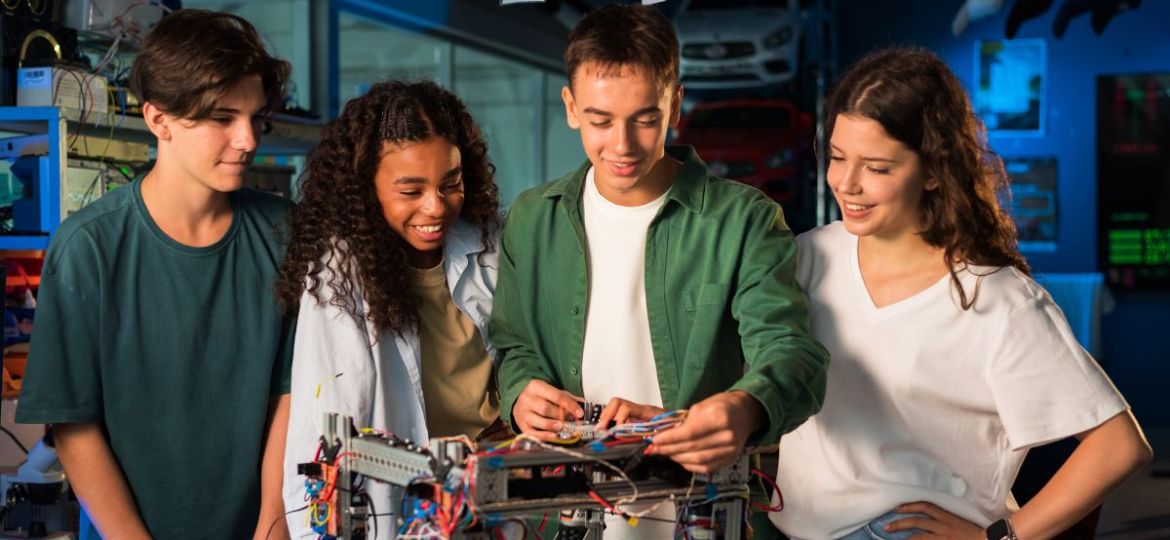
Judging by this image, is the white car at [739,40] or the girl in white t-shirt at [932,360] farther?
the white car at [739,40]

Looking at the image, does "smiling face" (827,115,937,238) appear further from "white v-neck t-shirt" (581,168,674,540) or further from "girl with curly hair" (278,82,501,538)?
"girl with curly hair" (278,82,501,538)

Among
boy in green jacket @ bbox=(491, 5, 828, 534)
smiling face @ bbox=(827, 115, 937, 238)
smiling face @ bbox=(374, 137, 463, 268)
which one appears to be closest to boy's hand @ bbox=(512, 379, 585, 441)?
boy in green jacket @ bbox=(491, 5, 828, 534)

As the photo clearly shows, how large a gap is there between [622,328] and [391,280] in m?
0.37

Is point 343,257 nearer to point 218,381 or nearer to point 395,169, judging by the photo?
point 395,169

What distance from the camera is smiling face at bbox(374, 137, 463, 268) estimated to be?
6.35 ft

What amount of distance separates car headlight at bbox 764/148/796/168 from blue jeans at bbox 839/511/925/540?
6.70 m

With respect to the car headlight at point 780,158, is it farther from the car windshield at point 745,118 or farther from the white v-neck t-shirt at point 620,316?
the white v-neck t-shirt at point 620,316

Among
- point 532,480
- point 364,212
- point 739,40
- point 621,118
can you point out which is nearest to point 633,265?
point 621,118

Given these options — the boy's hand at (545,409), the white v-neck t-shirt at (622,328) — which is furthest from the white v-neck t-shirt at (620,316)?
the boy's hand at (545,409)

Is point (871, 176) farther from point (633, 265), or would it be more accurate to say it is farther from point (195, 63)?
point (195, 63)

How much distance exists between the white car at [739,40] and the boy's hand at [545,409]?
21.8ft

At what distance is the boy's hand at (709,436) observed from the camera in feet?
4.49

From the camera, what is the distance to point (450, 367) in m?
1.98

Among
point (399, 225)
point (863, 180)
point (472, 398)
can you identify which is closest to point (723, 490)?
point (863, 180)
